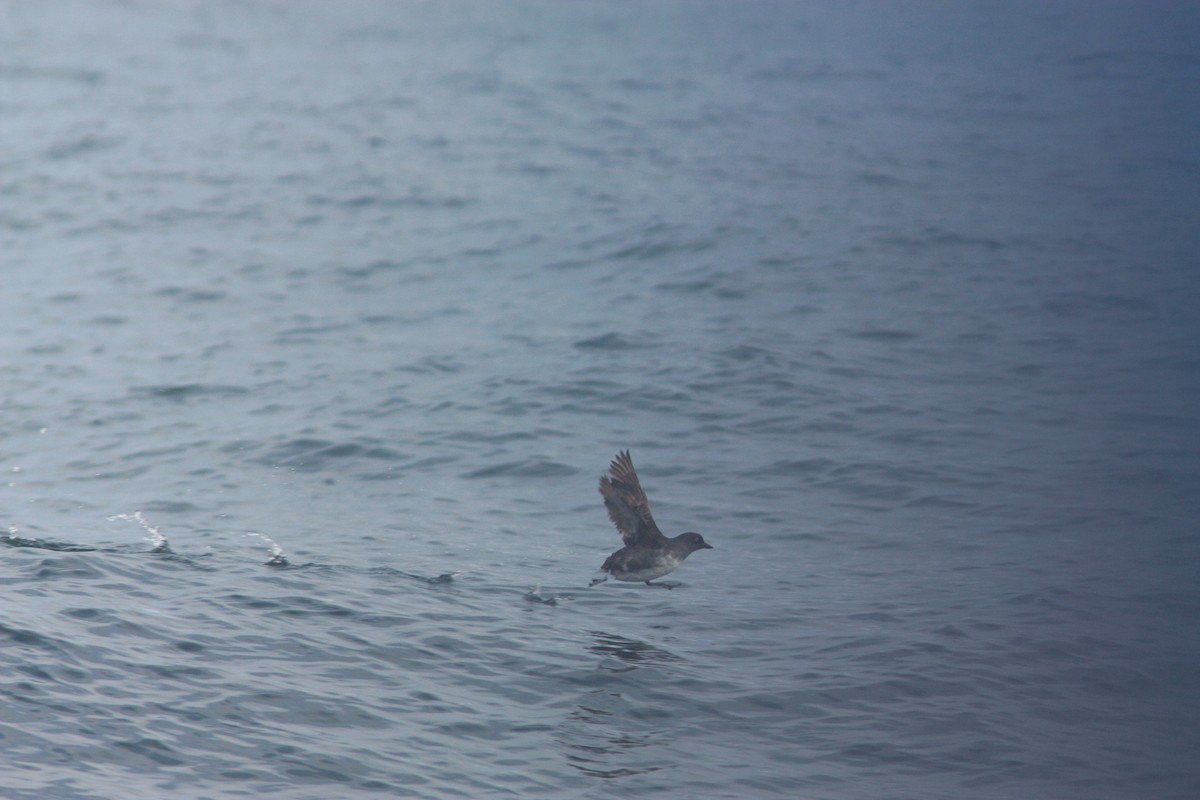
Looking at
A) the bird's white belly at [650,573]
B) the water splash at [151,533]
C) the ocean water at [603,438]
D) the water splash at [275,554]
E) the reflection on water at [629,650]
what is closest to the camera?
the ocean water at [603,438]

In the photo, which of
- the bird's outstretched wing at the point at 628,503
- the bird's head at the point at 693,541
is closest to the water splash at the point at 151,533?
the bird's outstretched wing at the point at 628,503

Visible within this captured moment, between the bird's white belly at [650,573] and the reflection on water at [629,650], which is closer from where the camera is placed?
the reflection on water at [629,650]

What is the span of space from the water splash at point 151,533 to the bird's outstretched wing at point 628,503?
464cm

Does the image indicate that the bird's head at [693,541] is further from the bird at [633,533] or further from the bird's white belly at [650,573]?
the bird's white belly at [650,573]

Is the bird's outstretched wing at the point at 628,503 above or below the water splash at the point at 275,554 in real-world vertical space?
above

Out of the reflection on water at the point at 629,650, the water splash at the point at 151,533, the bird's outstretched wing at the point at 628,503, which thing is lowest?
the reflection on water at the point at 629,650

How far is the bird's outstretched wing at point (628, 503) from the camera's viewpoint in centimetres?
1209

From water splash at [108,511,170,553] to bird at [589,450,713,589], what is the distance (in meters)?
4.53

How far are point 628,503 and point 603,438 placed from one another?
17.2 feet

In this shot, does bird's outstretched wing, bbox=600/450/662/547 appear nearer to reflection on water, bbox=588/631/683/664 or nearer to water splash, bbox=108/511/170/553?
reflection on water, bbox=588/631/683/664

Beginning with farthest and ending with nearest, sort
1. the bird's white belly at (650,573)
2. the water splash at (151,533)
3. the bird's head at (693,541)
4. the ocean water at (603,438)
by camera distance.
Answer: the water splash at (151,533)
the bird's head at (693,541)
the bird's white belly at (650,573)
the ocean water at (603,438)

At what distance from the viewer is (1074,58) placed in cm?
4003

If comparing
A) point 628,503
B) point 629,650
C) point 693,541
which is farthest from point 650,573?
point 629,650

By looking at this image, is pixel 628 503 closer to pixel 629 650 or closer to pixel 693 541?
pixel 693 541
